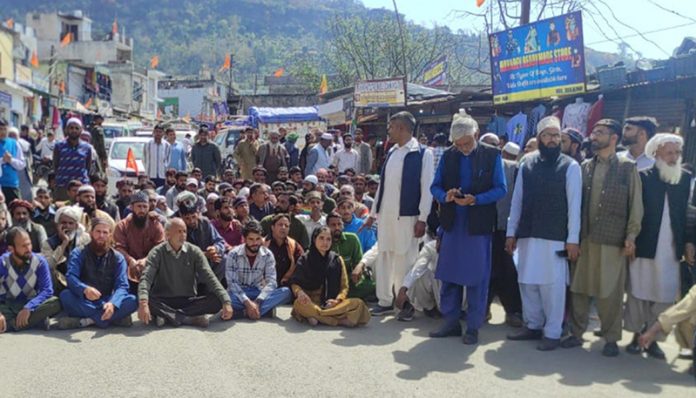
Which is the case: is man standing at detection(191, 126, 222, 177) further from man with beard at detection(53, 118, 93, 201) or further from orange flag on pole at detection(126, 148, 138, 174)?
orange flag on pole at detection(126, 148, 138, 174)

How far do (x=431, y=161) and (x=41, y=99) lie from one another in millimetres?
34998

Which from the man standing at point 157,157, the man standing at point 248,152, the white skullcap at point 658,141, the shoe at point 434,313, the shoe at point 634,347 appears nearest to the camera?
the white skullcap at point 658,141

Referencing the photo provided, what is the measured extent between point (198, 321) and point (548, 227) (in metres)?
3.26

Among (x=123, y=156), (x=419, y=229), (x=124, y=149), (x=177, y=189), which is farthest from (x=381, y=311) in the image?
(x=124, y=149)

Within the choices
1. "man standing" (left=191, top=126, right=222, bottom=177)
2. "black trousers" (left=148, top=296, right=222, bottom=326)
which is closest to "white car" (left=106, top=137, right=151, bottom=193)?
"man standing" (left=191, top=126, right=222, bottom=177)

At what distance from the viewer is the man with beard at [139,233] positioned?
7.27 m

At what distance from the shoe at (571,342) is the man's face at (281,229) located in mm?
3153

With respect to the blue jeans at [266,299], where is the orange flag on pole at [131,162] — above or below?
above

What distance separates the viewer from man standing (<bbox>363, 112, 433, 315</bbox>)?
643 centimetres

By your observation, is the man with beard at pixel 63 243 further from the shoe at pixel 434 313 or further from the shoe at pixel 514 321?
the shoe at pixel 514 321

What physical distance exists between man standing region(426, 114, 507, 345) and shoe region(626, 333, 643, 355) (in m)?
1.18

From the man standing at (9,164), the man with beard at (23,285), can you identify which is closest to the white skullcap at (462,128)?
the man with beard at (23,285)

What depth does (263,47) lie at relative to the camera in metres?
136

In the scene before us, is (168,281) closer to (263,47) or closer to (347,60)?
(347,60)
